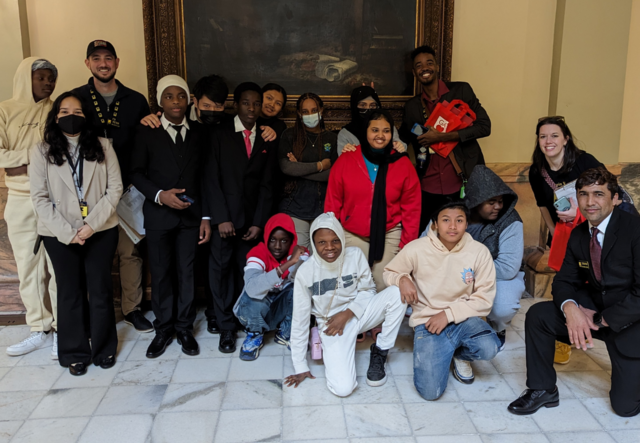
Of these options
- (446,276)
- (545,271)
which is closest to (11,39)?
(446,276)

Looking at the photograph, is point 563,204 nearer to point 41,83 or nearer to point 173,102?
point 173,102

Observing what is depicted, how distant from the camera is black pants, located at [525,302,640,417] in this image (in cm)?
268

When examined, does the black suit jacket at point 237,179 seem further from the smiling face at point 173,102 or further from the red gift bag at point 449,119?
the red gift bag at point 449,119

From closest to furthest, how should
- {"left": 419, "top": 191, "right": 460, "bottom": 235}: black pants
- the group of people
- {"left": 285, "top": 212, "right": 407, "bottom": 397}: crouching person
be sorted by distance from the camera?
the group of people
{"left": 285, "top": 212, "right": 407, "bottom": 397}: crouching person
{"left": 419, "top": 191, "right": 460, "bottom": 235}: black pants

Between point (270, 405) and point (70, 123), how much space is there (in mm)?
2102

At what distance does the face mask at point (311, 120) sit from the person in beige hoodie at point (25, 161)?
186 centimetres

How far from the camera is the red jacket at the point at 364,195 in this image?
3.49m

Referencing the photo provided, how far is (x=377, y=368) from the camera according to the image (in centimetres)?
312

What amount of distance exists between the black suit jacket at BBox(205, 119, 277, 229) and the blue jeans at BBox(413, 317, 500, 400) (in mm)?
1493

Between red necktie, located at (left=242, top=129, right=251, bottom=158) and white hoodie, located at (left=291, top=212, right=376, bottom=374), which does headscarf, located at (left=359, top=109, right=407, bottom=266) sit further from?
red necktie, located at (left=242, top=129, right=251, bottom=158)

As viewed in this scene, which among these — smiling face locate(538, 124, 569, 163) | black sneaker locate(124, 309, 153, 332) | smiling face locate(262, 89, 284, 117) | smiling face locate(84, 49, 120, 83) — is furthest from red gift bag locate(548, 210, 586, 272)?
smiling face locate(84, 49, 120, 83)

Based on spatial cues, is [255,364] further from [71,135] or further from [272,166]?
[71,135]

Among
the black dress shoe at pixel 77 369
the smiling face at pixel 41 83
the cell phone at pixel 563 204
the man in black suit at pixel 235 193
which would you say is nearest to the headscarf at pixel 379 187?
the man in black suit at pixel 235 193

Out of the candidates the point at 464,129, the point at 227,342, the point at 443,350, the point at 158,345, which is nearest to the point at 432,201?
the point at 464,129
